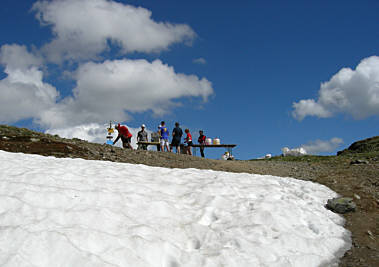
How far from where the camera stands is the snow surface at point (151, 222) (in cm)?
503

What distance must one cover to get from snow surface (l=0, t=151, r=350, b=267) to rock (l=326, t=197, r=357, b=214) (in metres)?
0.32

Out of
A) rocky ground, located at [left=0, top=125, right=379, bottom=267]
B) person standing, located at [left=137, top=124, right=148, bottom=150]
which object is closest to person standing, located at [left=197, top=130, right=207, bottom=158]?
person standing, located at [left=137, top=124, right=148, bottom=150]

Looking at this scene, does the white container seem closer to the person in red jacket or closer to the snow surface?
the person in red jacket

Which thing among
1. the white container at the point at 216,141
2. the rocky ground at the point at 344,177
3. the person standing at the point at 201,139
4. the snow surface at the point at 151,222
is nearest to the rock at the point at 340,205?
the rocky ground at the point at 344,177

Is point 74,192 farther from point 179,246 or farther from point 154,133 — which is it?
point 154,133

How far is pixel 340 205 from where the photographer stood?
9.05 metres

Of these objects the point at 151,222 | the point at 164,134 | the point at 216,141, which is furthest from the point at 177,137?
the point at 151,222

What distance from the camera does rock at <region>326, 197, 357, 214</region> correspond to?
29.5ft

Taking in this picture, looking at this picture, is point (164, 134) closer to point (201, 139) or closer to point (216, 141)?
point (201, 139)

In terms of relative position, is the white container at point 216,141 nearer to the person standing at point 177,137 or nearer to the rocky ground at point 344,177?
the person standing at point 177,137

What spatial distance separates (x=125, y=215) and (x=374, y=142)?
36985 millimetres

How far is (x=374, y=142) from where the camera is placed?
121 feet

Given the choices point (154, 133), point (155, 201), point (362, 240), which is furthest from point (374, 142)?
point (155, 201)

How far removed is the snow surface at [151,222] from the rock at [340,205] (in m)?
0.32
